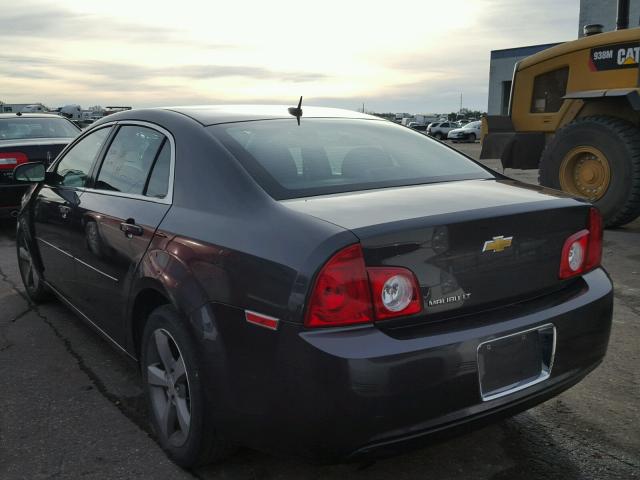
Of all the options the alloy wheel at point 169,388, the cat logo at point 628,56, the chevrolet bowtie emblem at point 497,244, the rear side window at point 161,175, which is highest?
the cat logo at point 628,56

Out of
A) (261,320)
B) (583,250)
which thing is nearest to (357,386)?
(261,320)

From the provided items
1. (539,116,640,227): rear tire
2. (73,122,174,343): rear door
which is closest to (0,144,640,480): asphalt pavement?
(73,122,174,343): rear door

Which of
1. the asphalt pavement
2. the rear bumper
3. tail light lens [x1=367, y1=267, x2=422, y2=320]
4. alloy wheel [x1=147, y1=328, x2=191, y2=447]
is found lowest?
the asphalt pavement

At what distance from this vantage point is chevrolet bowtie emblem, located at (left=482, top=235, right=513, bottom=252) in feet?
7.45

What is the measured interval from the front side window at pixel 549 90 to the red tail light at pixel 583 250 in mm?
6640

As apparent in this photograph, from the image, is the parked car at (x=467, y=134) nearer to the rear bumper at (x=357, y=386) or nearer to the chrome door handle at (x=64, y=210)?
the chrome door handle at (x=64, y=210)

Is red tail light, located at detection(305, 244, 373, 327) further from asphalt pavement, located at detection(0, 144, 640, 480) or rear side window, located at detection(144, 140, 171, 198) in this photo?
rear side window, located at detection(144, 140, 171, 198)

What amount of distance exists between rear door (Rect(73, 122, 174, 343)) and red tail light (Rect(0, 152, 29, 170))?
4820 mm

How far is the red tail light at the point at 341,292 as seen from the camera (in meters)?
2.03

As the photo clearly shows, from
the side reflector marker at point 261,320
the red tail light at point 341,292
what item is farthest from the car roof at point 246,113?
the red tail light at point 341,292

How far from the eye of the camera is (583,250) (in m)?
2.64

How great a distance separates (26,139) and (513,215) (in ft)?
25.6

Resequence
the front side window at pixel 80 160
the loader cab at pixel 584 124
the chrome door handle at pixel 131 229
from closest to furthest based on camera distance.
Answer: the chrome door handle at pixel 131 229 < the front side window at pixel 80 160 < the loader cab at pixel 584 124

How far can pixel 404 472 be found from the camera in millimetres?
2586
